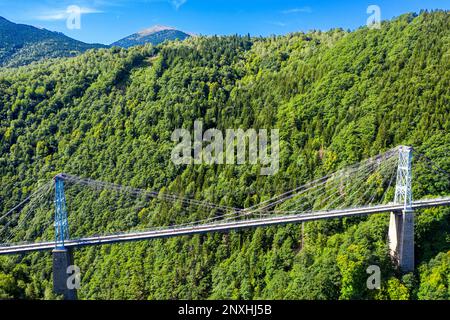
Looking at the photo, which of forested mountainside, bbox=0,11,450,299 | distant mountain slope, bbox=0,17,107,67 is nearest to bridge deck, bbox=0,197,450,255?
forested mountainside, bbox=0,11,450,299

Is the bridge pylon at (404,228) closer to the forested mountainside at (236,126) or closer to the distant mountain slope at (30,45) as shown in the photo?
the forested mountainside at (236,126)

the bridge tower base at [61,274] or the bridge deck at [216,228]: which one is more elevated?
the bridge deck at [216,228]

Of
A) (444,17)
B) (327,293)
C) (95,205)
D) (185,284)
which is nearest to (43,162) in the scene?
(95,205)

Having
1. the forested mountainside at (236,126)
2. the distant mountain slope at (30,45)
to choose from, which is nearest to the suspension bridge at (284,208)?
the forested mountainside at (236,126)

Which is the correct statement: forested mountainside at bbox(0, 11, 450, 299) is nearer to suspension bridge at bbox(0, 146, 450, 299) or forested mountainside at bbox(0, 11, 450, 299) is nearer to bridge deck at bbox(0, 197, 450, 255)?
suspension bridge at bbox(0, 146, 450, 299)

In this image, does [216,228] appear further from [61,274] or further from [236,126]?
[236,126]

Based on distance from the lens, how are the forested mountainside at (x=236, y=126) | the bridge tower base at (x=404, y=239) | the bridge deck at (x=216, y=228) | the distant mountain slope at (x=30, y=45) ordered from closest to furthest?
the bridge tower base at (x=404, y=239), the bridge deck at (x=216, y=228), the forested mountainside at (x=236, y=126), the distant mountain slope at (x=30, y=45)

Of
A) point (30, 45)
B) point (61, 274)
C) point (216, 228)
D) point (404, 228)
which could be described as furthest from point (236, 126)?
point (30, 45)
